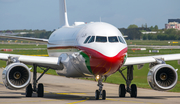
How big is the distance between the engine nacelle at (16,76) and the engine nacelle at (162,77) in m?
6.82

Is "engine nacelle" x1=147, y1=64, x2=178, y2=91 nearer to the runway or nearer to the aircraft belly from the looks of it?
the runway

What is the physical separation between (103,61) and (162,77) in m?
4.46

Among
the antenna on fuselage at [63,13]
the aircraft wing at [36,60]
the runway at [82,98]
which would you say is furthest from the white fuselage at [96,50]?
the antenna on fuselage at [63,13]

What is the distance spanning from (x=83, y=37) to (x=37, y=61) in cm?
353

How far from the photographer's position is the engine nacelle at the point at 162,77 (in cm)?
1988

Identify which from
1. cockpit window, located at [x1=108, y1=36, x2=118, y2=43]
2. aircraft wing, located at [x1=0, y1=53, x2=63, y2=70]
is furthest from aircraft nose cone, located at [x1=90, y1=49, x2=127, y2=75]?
aircraft wing, located at [x1=0, y1=53, x2=63, y2=70]

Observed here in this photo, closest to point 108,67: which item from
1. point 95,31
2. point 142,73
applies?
point 95,31

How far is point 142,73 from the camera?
34781 mm

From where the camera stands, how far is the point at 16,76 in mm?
19594

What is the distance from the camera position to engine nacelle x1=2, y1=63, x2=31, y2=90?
62.7 feet

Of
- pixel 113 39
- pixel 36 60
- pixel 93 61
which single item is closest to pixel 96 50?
pixel 93 61

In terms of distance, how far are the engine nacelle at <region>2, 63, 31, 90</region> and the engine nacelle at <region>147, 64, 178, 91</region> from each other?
682 cm

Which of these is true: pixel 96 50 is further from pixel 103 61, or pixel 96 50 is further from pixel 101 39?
pixel 101 39

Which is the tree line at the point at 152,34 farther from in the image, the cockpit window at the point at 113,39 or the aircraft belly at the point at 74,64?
the cockpit window at the point at 113,39
